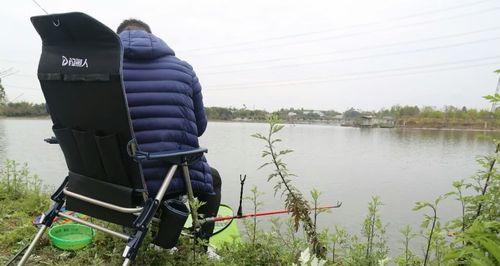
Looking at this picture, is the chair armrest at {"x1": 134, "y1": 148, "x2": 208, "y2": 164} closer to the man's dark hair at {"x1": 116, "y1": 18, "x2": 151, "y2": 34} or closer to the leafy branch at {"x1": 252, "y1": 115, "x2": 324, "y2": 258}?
the leafy branch at {"x1": 252, "y1": 115, "x2": 324, "y2": 258}

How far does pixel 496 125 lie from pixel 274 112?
113 centimetres

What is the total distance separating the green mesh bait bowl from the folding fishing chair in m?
0.66

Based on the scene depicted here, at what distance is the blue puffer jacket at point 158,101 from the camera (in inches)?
89.6

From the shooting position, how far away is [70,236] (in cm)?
313

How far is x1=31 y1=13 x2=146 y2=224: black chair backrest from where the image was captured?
196cm

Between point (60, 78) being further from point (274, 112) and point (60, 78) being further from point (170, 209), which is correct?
point (274, 112)

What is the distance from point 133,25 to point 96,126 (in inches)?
41.8

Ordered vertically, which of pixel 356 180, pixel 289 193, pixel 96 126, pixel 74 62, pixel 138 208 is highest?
pixel 74 62

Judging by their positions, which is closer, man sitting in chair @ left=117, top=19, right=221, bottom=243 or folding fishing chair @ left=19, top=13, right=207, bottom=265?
folding fishing chair @ left=19, top=13, right=207, bottom=265

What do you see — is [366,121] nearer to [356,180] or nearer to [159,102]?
[356,180]

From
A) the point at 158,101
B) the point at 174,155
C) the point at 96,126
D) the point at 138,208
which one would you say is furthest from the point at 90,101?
the point at 138,208

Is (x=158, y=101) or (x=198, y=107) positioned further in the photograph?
(x=198, y=107)

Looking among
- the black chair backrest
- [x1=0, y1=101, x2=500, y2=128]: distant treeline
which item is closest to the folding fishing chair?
the black chair backrest

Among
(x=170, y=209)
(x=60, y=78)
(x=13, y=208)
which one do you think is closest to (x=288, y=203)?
(x=170, y=209)
